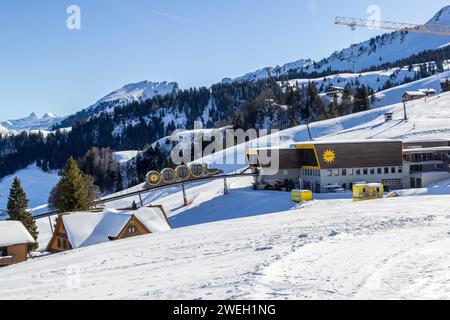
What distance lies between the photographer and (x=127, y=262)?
15422mm

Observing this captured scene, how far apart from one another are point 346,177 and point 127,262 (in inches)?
1418

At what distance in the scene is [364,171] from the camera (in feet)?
157

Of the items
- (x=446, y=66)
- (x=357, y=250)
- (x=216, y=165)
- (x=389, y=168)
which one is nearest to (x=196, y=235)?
(x=357, y=250)

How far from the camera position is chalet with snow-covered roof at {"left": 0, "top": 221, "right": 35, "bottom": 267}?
93.9 feet

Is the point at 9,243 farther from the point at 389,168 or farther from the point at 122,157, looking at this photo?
the point at 122,157

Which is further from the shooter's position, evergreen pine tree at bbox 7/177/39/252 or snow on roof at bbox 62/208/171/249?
evergreen pine tree at bbox 7/177/39/252

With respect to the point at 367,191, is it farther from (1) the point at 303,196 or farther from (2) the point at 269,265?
(2) the point at 269,265

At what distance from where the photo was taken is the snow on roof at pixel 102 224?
3097 centimetres

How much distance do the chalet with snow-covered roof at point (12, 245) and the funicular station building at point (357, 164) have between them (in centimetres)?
2824

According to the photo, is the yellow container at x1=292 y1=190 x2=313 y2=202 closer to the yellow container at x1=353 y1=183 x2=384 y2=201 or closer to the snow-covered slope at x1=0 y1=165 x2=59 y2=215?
the yellow container at x1=353 y1=183 x2=384 y2=201

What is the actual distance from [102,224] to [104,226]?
0.46 m

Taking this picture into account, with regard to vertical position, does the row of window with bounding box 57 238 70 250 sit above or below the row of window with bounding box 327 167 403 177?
below

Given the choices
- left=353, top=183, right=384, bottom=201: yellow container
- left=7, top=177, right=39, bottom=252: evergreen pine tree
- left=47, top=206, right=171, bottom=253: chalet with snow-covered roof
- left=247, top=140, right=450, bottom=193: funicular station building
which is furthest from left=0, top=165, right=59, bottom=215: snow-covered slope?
left=353, top=183, right=384, bottom=201: yellow container

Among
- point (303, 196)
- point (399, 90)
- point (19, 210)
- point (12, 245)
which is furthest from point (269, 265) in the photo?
point (399, 90)
